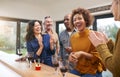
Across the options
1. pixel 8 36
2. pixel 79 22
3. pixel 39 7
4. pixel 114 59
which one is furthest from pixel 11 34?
pixel 114 59

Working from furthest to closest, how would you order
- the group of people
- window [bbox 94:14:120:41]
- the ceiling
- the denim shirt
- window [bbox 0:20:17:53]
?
window [bbox 0:20:17:53] < the ceiling < window [bbox 94:14:120:41] < the denim shirt < the group of people

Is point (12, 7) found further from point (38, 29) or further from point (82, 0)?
point (38, 29)

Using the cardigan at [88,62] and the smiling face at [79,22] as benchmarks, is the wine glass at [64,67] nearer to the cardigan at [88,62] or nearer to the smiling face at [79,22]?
the cardigan at [88,62]

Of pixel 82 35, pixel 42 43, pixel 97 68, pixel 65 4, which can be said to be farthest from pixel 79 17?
pixel 65 4

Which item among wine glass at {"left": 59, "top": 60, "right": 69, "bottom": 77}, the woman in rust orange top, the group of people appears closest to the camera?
the group of people

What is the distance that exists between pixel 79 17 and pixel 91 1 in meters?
2.83

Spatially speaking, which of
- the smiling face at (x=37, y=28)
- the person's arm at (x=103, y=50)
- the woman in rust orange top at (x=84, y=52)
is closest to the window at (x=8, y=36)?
the smiling face at (x=37, y=28)

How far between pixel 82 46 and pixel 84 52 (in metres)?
0.11

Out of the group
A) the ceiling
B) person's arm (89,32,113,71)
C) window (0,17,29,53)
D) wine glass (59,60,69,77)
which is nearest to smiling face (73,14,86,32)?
wine glass (59,60,69,77)

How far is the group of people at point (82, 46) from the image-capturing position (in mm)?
974

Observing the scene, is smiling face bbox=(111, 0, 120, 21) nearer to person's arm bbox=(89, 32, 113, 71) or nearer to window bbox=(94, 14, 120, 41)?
person's arm bbox=(89, 32, 113, 71)

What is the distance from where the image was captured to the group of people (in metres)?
0.97

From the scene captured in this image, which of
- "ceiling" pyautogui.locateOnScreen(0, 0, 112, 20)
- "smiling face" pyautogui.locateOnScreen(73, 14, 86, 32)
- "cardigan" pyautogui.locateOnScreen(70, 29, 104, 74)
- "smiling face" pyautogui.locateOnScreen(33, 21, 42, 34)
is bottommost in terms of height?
"cardigan" pyautogui.locateOnScreen(70, 29, 104, 74)

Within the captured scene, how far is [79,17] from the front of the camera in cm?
183
